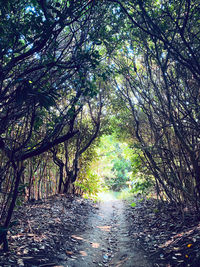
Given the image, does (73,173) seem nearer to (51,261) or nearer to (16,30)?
(51,261)

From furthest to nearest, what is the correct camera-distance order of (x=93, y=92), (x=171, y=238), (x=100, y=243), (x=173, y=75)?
1. (x=173, y=75)
2. (x=100, y=243)
3. (x=171, y=238)
4. (x=93, y=92)

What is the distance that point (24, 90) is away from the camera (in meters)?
2.84

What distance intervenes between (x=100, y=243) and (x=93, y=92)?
11.4 ft

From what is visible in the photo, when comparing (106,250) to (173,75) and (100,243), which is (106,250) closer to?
(100,243)

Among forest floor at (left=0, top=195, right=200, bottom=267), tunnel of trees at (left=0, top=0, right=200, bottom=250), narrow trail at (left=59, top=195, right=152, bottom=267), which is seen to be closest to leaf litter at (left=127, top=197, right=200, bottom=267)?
forest floor at (left=0, top=195, right=200, bottom=267)

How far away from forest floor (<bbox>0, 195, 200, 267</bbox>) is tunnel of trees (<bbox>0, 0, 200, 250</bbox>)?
513 mm

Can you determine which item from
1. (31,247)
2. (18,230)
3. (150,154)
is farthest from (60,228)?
(150,154)

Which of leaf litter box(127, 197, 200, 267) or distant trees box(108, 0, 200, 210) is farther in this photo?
distant trees box(108, 0, 200, 210)

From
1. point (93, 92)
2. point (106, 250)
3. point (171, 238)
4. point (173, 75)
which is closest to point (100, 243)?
point (106, 250)

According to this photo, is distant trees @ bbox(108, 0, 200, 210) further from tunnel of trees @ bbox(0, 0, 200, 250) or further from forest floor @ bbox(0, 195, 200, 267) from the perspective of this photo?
forest floor @ bbox(0, 195, 200, 267)

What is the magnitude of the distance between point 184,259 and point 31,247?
7.90 feet

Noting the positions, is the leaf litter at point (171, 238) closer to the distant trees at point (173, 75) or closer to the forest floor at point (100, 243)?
the forest floor at point (100, 243)

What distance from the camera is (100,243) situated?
197 inches

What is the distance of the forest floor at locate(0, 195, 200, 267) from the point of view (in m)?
3.28
